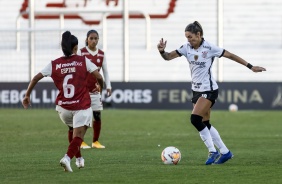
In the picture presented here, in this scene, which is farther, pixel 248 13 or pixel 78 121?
pixel 248 13

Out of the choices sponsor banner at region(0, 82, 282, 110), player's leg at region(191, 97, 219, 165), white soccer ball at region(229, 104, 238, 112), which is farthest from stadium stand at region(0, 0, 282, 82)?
player's leg at region(191, 97, 219, 165)

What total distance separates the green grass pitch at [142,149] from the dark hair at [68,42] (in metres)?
1.68

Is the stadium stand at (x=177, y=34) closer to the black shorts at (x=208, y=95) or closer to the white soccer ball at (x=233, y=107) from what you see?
the white soccer ball at (x=233, y=107)

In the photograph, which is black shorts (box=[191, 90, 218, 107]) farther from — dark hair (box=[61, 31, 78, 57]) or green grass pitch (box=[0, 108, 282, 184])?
dark hair (box=[61, 31, 78, 57])

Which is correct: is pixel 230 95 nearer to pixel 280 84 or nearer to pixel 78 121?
pixel 280 84

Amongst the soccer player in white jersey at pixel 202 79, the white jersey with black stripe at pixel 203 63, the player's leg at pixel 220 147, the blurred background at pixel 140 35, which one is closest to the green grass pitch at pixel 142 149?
the player's leg at pixel 220 147

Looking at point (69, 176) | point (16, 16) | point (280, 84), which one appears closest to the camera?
point (69, 176)

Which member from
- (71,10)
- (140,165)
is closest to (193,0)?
(71,10)

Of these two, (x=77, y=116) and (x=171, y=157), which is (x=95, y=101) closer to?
(x=171, y=157)

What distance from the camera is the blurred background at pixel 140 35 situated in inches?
1431

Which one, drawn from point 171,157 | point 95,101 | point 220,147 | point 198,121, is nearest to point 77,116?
point 171,157

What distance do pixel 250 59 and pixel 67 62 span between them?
26583mm

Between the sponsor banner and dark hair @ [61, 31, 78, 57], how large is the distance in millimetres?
20348

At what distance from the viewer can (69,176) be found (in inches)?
500
